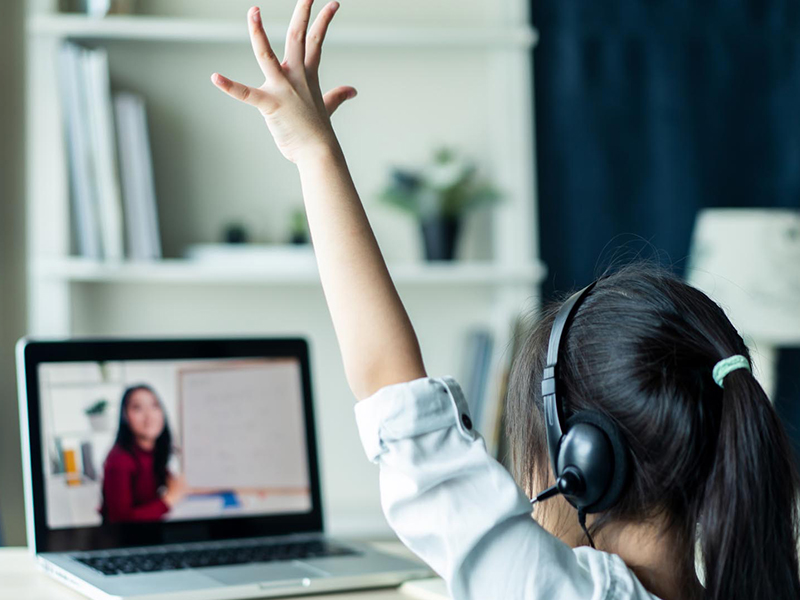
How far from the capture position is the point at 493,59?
2.10 meters

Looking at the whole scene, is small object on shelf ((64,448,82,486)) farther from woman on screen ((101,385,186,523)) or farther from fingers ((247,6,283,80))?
fingers ((247,6,283,80))

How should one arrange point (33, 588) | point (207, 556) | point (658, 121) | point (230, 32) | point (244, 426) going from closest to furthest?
point (33, 588), point (207, 556), point (244, 426), point (230, 32), point (658, 121)

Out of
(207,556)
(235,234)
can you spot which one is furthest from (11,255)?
(207,556)

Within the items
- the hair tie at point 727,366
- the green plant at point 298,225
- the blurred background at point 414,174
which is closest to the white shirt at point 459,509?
the hair tie at point 727,366

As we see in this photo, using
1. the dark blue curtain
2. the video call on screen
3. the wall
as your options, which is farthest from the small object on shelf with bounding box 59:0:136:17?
the video call on screen

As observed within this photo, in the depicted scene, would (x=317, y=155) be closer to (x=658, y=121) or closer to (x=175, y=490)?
(x=175, y=490)

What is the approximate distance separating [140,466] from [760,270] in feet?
4.64

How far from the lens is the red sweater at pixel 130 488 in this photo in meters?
1.06

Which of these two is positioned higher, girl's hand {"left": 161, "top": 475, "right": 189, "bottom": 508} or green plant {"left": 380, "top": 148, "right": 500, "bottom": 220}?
green plant {"left": 380, "top": 148, "right": 500, "bottom": 220}

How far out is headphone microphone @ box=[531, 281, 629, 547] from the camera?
67 centimetres

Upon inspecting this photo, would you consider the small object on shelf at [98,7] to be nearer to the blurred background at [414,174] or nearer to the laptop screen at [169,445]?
the blurred background at [414,174]

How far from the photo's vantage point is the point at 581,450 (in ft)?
2.19

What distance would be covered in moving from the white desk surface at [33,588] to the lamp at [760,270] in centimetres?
127

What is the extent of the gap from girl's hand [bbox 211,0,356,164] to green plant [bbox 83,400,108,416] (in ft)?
1.68
